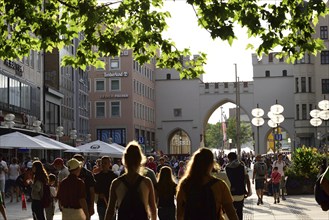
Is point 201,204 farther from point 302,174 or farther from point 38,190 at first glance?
point 302,174

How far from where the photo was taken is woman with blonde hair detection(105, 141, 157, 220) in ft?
27.9

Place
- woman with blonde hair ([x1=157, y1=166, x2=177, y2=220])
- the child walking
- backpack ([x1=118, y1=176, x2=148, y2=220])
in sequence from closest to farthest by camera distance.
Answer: backpack ([x1=118, y1=176, x2=148, y2=220]) < woman with blonde hair ([x1=157, y1=166, x2=177, y2=220]) < the child walking

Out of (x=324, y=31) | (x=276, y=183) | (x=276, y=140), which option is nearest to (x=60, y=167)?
(x=276, y=183)

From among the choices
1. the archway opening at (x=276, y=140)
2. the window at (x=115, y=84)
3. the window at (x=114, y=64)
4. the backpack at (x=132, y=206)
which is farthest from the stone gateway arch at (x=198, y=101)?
the backpack at (x=132, y=206)

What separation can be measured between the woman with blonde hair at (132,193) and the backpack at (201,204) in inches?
36.4

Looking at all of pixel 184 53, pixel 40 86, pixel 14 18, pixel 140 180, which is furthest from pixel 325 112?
pixel 40 86

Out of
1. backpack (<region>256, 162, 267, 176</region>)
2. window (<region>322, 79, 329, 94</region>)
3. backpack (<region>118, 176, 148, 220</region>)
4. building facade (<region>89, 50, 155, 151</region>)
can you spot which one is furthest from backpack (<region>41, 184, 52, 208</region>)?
building facade (<region>89, 50, 155, 151</region>)

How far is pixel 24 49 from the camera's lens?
1483 cm

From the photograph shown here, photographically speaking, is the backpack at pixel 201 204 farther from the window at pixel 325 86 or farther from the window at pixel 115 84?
the window at pixel 115 84

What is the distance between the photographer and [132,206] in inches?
334

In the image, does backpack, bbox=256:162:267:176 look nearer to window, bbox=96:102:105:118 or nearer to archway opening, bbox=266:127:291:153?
archway opening, bbox=266:127:291:153

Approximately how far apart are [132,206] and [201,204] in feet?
3.55

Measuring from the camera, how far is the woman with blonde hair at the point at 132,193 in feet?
27.9

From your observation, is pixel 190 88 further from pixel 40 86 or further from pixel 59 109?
pixel 40 86
